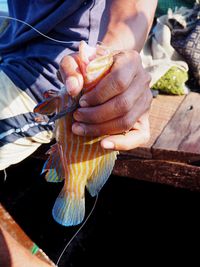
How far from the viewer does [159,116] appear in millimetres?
2744

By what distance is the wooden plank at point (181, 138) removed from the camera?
7.50 feet

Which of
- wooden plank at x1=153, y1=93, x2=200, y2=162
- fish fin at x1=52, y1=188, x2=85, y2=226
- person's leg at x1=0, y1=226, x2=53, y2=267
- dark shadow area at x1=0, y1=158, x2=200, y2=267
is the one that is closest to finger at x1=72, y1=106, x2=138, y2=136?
fish fin at x1=52, y1=188, x2=85, y2=226

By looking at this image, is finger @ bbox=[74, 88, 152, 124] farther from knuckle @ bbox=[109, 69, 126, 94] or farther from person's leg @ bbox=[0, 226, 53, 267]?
person's leg @ bbox=[0, 226, 53, 267]

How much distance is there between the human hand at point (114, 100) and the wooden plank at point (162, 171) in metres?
0.82

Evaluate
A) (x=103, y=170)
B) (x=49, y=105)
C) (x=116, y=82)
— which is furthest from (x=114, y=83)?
(x=103, y=170)

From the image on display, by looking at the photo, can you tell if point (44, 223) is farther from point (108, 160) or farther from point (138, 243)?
point (108, 160)

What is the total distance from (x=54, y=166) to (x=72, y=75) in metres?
0.43

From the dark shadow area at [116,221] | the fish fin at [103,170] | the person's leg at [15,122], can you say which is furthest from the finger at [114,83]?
the dark shadow area at [116,221]

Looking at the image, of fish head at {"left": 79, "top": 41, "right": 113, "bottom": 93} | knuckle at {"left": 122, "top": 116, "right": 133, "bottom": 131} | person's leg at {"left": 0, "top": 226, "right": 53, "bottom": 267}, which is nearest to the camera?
fish head at {"left": 79, "top": 41, "right": 113, "bottom": 93}

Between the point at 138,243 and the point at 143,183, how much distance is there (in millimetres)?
471

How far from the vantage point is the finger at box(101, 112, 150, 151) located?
1417 millimetres

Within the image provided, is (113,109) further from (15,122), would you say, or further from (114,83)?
(15,122)

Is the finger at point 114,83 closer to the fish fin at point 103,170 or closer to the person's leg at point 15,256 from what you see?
the fish fin at point 103,170

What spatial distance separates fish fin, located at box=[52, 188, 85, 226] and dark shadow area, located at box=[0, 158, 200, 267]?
1508 millimetres
